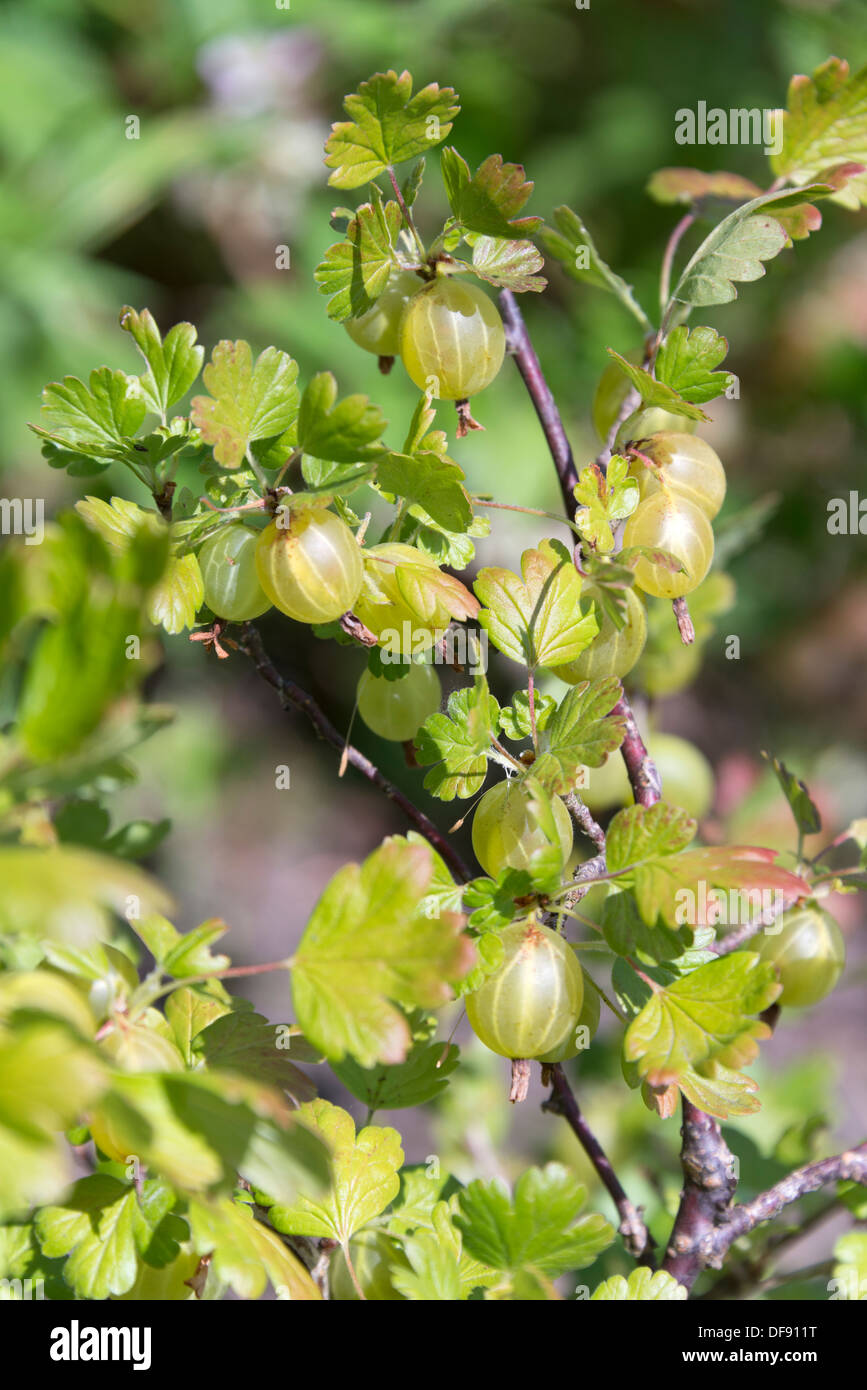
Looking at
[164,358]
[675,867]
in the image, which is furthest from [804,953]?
[164,358]

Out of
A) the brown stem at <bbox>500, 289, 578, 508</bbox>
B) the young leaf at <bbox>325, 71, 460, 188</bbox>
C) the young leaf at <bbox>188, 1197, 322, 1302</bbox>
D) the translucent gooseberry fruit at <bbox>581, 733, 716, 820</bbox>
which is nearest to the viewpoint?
the young leaf at <bbox>188, 1197, 322, 1302</bbox>

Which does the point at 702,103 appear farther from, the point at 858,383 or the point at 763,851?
the point at 763,851

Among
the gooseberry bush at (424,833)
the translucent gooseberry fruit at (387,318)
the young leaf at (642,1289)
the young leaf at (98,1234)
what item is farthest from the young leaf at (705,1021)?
the translucent gooseberry fruit at (387,318)

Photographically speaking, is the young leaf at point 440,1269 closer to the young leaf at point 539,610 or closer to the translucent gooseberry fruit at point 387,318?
the young leaf at point 539,610

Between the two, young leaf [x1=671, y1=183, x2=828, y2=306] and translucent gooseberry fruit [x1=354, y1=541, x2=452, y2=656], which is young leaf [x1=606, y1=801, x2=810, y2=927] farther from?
young leaf [x1=671, y1=183, x2=828, y2=306]

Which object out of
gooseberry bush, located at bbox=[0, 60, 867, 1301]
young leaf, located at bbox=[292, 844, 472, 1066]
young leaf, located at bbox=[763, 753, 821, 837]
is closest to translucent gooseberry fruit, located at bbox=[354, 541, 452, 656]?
gooseberry bush, located at bbox=[0, 60, 867, 1301]

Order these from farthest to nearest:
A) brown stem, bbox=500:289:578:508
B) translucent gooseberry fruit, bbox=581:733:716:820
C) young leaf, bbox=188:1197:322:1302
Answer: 1. translucent gooseberry fruit, bbox=581:733:716:820
2. brown stem, bbox=500:289:578:508
3. young leaf, bbox=188:1197:322:1302
